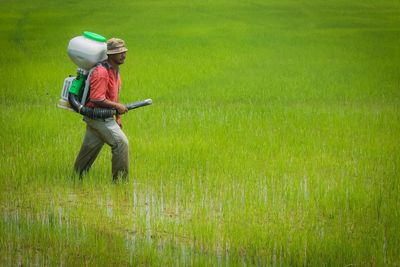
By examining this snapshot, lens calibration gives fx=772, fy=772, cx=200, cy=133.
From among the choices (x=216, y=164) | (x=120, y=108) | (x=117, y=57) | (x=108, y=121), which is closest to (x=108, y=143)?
(x=108, y=121)

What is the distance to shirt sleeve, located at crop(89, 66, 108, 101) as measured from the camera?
5340mm

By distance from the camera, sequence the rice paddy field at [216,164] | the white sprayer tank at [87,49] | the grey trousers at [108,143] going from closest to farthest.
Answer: the rice paddy field at [216,164], the white sprayer tank at [87,49], the grey trousers at [108,143]

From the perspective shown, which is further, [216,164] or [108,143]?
[216,164]

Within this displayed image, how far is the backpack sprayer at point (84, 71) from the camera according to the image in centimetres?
533

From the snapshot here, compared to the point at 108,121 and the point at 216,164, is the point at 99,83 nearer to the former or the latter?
the point at 108,121

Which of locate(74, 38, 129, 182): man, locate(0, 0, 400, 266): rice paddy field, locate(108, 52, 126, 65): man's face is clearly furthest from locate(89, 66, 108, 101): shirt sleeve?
locate(0, 0, 400, 266): rice paddy field

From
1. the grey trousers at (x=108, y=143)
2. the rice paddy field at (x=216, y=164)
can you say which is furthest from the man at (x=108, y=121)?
the rice paddy field at (x=216, y=164)

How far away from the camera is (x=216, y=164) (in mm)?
6246

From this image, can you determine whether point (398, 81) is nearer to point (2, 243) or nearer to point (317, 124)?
point (317, 124)

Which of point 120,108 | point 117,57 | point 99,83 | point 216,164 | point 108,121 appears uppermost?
point 117,57

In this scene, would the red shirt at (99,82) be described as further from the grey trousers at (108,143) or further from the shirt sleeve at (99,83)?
the grey trousers at (108,143)

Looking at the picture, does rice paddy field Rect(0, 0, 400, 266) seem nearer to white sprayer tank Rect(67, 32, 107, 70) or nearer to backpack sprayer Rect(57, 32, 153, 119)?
backpack sprayer Rect(57, 32, 153, 119)

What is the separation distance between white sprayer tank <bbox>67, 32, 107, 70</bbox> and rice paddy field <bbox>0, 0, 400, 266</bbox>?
891 mm

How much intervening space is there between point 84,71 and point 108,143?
54 cm
